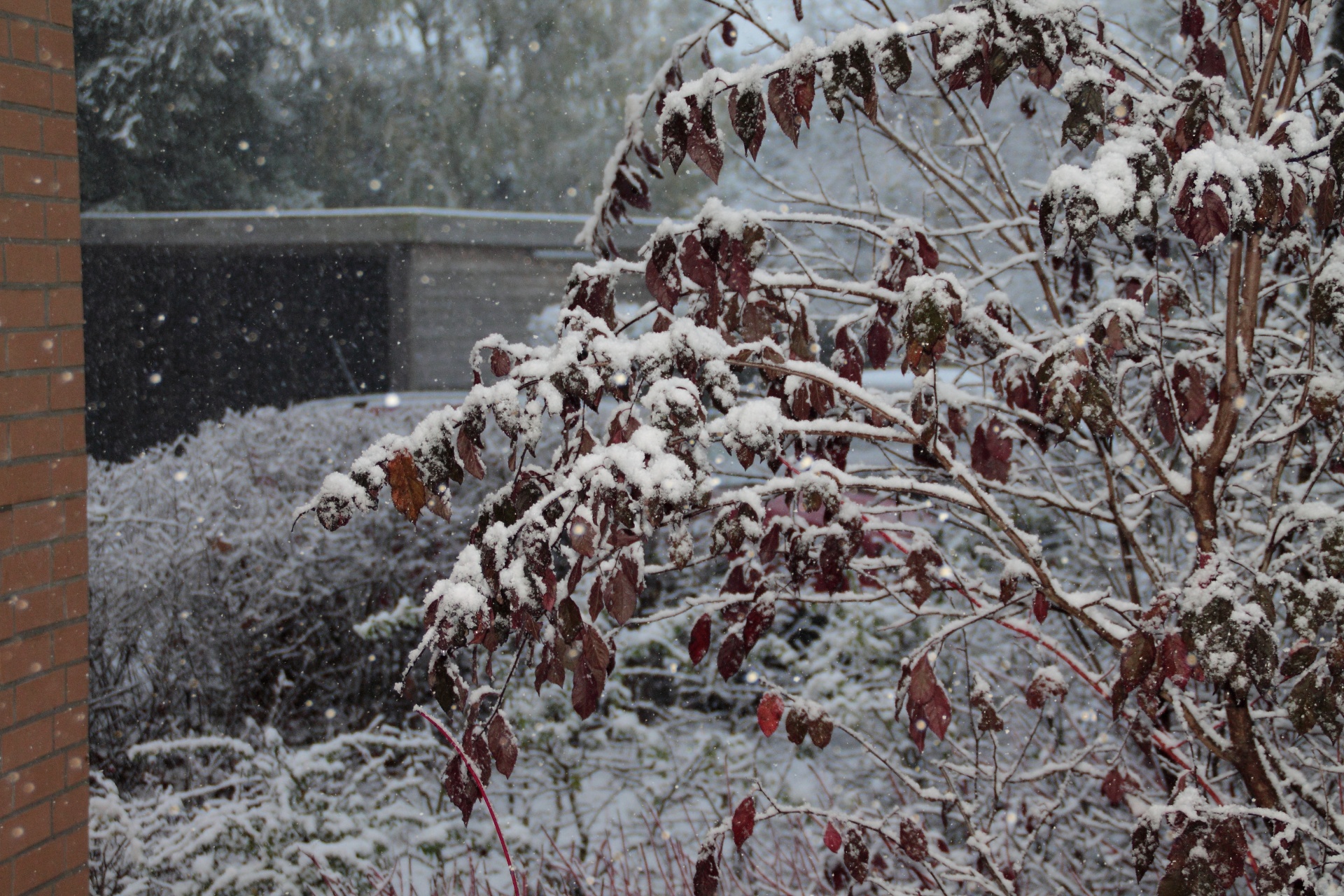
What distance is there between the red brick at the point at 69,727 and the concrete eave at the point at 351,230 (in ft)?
19.3

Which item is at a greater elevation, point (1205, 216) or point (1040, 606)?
point (1205, 216)

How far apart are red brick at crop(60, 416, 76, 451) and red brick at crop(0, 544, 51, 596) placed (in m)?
0.09

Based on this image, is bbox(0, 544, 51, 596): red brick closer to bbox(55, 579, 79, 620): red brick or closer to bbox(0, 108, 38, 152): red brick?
bbox(55, 579, 79, 620): red brick

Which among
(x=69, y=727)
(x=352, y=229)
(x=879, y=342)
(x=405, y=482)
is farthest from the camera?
(x=352, y=229)

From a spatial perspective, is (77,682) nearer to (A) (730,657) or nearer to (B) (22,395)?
(B) (22,395)

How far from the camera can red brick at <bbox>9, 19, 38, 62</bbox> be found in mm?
2004

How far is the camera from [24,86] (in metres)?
2.03

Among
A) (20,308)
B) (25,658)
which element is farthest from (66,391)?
(25,658)

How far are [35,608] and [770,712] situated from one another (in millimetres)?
1524

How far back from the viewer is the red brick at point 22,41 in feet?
6.57

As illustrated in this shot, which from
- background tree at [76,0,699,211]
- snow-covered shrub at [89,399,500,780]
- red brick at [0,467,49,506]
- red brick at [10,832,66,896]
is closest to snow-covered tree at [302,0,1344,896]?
red brick at [0,467,49,506]

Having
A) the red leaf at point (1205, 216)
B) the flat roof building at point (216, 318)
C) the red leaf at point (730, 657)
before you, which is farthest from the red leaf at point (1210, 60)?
the flat roof building at point (216, 318)

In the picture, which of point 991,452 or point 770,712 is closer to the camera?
point 770,712

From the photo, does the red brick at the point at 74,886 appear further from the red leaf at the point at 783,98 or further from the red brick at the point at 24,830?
the red leaf at the point at 783,98
